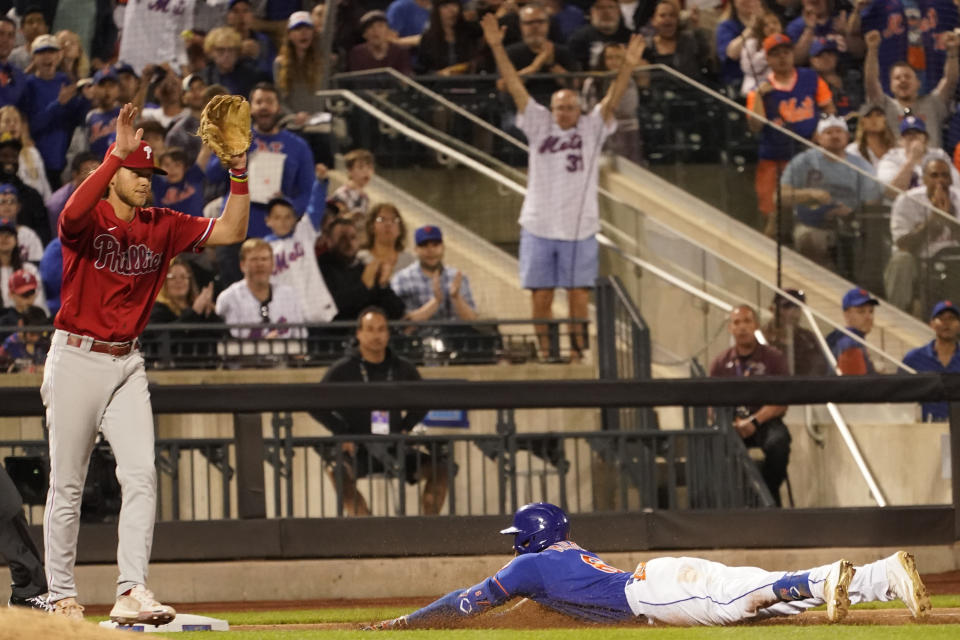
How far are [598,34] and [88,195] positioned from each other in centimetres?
917

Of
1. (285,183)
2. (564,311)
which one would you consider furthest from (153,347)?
(564,311)

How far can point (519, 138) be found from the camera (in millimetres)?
13203

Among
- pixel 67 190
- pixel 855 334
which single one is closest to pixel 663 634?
pixel 855 334

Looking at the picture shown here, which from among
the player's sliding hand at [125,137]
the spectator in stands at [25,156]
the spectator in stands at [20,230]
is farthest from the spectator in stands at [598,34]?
the player's sliding hand at [125,137]

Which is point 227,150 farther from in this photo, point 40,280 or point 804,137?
point 804,137

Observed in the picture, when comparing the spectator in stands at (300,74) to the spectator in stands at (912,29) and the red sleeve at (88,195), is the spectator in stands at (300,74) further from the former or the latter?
the red sleeve at (88,195)

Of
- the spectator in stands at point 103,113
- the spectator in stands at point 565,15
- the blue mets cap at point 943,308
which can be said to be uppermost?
the spectator in stands at point 565,15

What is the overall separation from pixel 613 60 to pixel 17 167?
A: 5.30m

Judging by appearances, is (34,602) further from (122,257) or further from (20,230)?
(20,230)

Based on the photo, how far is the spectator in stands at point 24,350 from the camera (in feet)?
37.4

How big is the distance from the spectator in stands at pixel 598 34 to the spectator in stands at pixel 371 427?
5.11m

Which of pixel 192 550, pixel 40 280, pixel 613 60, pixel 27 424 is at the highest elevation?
pixel 613 60

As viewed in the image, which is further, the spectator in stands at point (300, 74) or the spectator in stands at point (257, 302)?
the spectator in stands at point (300, 74)

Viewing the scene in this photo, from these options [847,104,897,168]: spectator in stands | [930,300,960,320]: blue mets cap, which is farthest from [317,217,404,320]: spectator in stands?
[847,104,897,168]: spectator in stands
